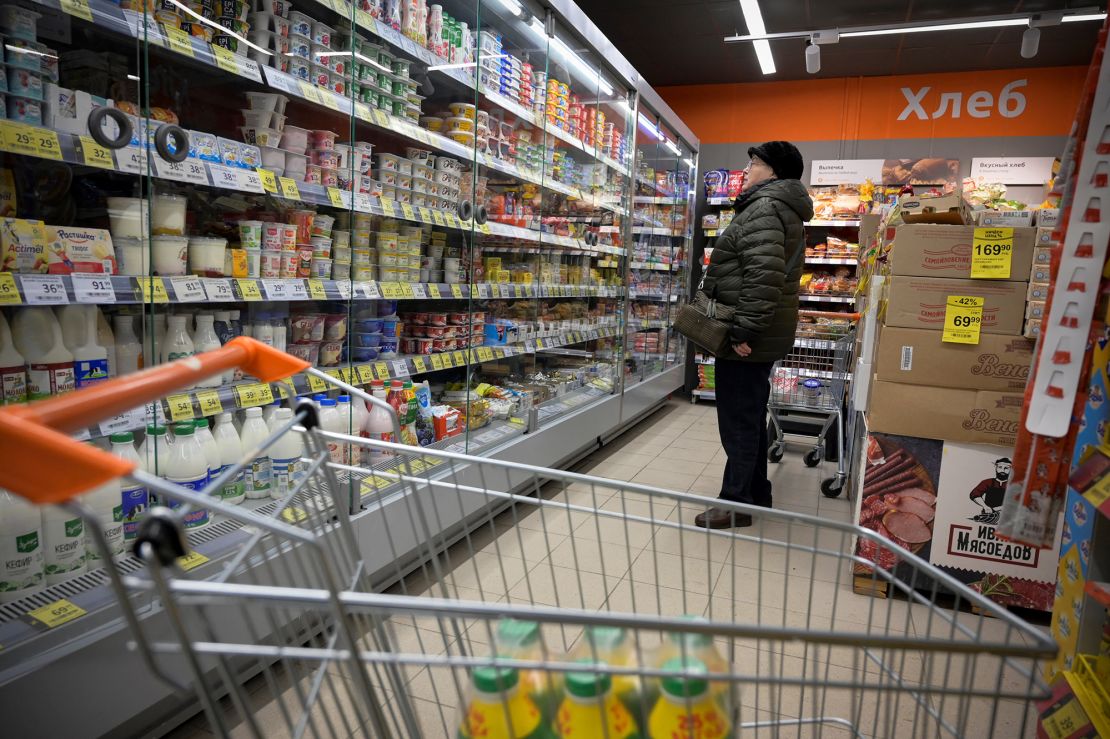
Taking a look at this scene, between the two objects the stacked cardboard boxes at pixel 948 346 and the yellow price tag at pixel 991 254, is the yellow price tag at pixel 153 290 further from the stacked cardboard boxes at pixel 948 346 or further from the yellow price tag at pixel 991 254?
the yellow price tag at pixel 991 254

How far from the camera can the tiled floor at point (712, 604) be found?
1338 millimetres

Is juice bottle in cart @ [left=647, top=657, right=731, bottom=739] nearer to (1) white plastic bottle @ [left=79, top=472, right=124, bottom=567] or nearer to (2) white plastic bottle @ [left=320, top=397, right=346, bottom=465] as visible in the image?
(1) white plastic bottle @ [left=79, top=472, right=124, bottom=567]

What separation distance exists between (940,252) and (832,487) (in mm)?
1932

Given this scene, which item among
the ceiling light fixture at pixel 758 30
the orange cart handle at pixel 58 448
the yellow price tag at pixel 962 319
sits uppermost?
the ceiling light fixture at pixel 758 30

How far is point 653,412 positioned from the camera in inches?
263

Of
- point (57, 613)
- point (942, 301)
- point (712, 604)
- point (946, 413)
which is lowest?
point (712, 604)

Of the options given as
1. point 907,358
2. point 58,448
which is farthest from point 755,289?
point 58,448

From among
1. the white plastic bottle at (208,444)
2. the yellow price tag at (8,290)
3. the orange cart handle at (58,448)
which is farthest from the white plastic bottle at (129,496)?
the orange cart handle at (58,448)

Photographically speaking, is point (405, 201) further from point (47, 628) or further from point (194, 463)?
point (47, 628)

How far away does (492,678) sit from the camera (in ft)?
2.99

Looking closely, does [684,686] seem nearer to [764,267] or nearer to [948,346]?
[948,346]

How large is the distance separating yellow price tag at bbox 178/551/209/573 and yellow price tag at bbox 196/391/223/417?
0.39m

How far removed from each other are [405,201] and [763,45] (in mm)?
4597

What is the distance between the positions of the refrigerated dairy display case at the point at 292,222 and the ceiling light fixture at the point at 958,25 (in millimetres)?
1699
